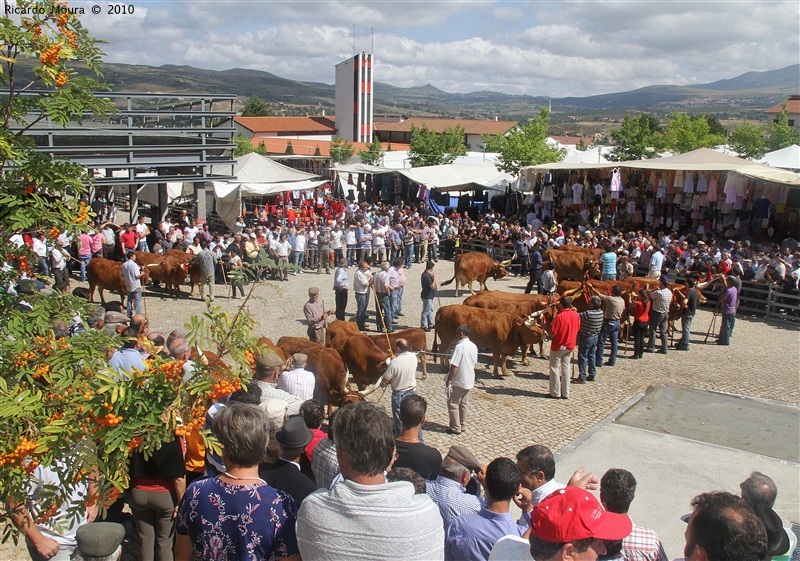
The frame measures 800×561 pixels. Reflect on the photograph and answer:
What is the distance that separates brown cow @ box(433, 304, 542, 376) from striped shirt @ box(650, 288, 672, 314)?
2806 mm

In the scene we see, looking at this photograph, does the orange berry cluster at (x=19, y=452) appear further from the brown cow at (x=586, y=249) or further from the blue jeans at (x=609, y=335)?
the brown cow at (x=586, y=249)

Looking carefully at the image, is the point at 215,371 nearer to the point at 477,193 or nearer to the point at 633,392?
the point at 633,392

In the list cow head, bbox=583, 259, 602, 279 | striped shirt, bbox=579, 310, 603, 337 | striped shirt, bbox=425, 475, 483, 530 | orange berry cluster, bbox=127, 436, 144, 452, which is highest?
orange berry cluster, bbox=127, 436, 144, 452

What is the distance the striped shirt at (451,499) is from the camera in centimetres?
475

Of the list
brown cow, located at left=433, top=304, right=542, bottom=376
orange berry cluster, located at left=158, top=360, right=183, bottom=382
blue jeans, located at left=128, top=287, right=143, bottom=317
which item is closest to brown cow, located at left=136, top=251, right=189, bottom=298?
blue jeans, located at left=128, top=287, right=143, bottom=317

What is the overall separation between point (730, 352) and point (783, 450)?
17.0ft

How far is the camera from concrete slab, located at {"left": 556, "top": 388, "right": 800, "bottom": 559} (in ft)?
25.8

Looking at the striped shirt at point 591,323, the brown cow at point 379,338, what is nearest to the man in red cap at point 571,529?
the brown cow at point 379,338

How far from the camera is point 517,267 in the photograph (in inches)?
890

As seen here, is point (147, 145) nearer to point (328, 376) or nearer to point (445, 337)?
point (445, 337)

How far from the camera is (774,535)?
4457mm

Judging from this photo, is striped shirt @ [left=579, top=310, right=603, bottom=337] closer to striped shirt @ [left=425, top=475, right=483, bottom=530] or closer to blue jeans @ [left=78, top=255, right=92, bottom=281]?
striped shirt @ [left=425, top=475, right=483, bottom=530]

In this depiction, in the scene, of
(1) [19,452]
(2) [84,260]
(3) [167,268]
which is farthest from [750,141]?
(1) [19,452]

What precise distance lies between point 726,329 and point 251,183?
50.8ft
